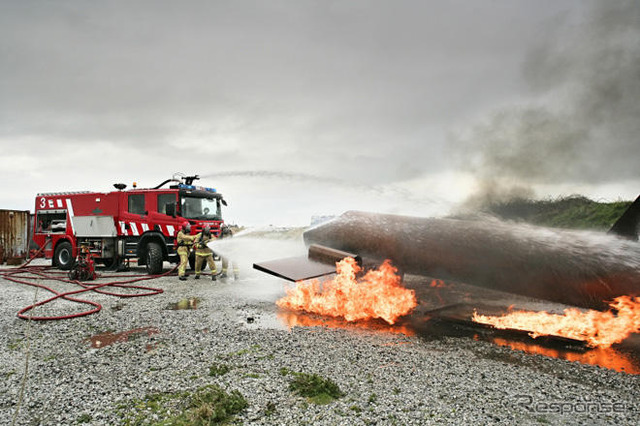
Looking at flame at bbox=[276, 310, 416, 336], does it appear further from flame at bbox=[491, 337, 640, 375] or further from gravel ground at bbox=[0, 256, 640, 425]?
flame at bbox=[491, 337, 640, 375]

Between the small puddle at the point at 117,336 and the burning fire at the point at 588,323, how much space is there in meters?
5.40

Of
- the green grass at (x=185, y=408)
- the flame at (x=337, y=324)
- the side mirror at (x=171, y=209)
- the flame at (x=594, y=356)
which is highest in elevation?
the side mirror at (x=171, y=209)

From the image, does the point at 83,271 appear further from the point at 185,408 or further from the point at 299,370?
the point at 299,370

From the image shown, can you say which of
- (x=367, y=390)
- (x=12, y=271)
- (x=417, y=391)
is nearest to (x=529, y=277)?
(x=417, y=391)

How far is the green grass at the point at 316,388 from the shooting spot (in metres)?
3.40

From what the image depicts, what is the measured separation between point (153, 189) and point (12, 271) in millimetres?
6018

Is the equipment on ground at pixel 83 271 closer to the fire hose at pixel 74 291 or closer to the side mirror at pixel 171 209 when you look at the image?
the fire hose at pixel 74 291

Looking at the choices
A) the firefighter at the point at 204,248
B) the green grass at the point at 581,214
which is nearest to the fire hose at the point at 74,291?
the firefighter at the point at 204,248

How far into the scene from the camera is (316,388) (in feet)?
11.5

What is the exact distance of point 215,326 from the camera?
579 cm

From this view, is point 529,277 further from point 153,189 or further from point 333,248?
point 153,189

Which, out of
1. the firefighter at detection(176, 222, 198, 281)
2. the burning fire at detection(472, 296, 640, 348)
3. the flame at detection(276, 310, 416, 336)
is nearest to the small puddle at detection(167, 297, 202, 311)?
the flame at detection(276, 310, 416, 336)

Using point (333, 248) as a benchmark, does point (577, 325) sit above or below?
below

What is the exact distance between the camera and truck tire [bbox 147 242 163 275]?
1145cm
